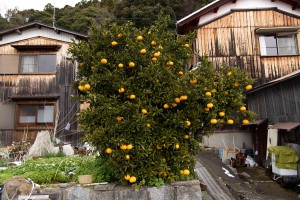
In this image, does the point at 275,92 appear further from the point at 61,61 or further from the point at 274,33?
the point at 61,61

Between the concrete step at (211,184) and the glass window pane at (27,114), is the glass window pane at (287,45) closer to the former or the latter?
the concrete step at (211,184)

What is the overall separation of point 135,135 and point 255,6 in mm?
13800

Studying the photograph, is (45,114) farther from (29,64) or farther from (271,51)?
(271,51)

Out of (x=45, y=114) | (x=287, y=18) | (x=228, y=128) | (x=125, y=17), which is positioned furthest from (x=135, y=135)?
(x=125, y=17)

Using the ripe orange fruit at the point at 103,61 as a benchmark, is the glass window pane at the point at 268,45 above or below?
above

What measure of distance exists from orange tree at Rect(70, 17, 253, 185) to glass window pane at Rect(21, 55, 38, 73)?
37.9ft

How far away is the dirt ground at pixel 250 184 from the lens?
761cm

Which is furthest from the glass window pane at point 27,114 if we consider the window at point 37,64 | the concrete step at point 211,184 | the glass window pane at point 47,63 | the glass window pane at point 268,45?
the glass window pane at point 268,45

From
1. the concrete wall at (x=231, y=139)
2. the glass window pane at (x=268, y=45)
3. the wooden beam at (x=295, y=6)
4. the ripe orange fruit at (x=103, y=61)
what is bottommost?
the concrete wall at (x=231, y=139)

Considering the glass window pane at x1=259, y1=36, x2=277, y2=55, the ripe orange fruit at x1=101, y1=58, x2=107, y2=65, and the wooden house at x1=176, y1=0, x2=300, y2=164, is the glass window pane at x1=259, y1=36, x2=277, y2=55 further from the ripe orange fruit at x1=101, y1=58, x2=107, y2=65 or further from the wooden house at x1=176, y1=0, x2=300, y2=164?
the ripe orange fruit at x1=101, y1=58, x2=107, y2=65

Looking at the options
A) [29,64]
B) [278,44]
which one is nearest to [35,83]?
[29,64]

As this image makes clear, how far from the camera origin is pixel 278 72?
14.1m

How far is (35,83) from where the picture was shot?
14.9m

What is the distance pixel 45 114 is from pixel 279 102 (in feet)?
41.1
